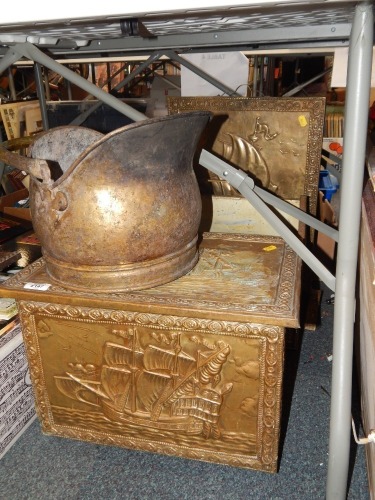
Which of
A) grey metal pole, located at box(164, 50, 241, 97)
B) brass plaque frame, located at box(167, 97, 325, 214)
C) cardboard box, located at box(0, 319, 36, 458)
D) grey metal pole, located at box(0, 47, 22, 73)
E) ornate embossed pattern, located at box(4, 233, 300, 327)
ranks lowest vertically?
cardboard box, located at box(0, 319, 36, 458)

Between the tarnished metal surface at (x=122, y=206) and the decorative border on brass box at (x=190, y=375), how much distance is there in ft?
0.34

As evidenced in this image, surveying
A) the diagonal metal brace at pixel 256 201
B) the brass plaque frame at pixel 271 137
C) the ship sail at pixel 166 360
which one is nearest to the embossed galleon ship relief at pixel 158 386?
the ship sail at pixel 166 360

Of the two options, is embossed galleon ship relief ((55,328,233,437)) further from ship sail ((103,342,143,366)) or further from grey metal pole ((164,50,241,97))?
grey metal pole ((164,50,241,97))

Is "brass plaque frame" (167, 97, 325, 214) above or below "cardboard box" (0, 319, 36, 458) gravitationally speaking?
above

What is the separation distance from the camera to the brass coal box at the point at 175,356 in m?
0.94

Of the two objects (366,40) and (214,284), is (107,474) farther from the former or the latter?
(366,40)

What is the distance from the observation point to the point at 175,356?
992 mm

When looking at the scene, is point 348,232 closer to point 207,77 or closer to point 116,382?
point 116,382

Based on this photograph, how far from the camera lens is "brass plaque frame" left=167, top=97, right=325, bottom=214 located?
1.62m

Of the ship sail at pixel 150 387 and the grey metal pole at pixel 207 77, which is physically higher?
the grey metal pole at pixel 207 77

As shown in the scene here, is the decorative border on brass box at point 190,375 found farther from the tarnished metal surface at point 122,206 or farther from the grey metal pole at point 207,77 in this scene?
the grey metal pole at point 207,77

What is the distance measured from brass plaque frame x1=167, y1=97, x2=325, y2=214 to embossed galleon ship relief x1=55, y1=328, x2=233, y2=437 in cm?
94

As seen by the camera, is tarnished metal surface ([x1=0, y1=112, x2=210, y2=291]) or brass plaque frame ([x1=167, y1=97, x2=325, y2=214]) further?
brass plaque frame ([x1=167, y1=97, x2=325, y2=214])

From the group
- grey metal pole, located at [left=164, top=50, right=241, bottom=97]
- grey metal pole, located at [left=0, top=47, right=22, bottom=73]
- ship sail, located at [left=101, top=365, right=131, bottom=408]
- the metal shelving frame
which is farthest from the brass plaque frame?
ship sail, located at [left=101, top=365, right=131, bottom=408]
